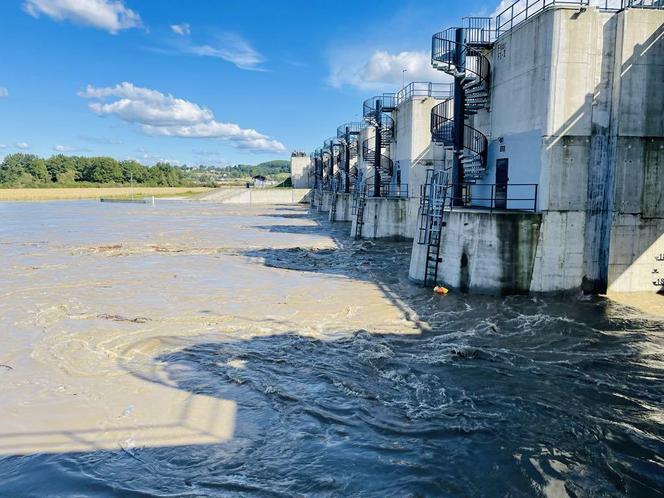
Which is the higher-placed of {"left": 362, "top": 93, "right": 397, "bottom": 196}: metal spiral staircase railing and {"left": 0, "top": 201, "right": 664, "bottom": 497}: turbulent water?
{"left": 362, "top": 93, "right": 397, "bottom": 196}: metal spiral staircase railing

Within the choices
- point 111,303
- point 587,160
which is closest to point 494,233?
point 587,160

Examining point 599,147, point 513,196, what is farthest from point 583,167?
point 513,196

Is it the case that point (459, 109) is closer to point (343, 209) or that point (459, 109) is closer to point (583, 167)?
point (583, 167)

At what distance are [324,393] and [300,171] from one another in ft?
286

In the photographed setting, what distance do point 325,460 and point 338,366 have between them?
345 centimetres

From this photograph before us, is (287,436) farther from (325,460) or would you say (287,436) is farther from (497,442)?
(497,442)

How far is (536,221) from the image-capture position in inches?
603

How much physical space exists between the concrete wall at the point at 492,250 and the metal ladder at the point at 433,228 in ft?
2.03

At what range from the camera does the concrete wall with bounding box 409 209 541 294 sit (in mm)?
15320

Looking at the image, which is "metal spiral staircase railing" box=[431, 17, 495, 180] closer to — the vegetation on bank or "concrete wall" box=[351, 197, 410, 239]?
"concrete wall" box=[351, 197, 410, 239]

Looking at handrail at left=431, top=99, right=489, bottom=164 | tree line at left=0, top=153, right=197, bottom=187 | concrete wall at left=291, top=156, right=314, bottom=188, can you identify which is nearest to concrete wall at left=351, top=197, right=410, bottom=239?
handrail at left=431, top=99, right=489, bottom=164

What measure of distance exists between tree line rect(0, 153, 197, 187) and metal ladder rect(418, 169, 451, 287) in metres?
116

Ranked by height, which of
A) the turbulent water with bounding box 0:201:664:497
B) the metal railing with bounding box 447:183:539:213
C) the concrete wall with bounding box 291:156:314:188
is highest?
the concrete wall with bounding box 291:156:314:188

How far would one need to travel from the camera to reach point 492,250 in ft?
51.4
